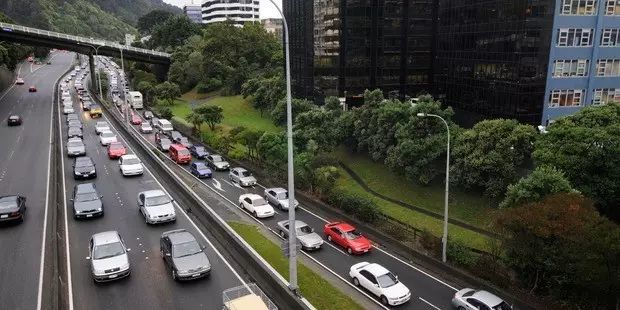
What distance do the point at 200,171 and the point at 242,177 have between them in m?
4.34

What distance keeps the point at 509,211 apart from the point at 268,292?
36.0 ft

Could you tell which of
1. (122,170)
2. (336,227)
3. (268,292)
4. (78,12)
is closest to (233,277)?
(268,292)

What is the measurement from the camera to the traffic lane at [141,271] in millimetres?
18234

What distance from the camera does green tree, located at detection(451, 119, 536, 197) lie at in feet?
101

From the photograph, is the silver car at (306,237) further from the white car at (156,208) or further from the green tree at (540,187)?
the green tree at (540,187)

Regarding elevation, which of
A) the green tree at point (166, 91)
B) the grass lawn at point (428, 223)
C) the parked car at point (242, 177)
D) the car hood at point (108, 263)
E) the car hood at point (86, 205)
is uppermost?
the green tree at point (166, 91)

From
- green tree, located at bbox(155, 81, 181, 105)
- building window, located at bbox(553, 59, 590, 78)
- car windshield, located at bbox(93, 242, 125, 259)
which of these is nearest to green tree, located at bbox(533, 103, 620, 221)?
building window, located at bbox(553, 59, 590, 78)

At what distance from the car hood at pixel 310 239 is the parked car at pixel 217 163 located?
770 inches

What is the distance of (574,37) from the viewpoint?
1656 inches

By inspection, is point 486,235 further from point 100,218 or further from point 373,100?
point 100,218

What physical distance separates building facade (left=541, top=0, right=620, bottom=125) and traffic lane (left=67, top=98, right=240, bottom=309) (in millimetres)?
35586

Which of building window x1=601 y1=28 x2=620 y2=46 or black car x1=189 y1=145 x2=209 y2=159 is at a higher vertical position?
building window x1=601 y1=28 x2=620 y2=46

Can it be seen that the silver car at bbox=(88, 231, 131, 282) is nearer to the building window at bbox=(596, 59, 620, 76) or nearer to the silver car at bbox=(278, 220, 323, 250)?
the silver car at bbox=(278, 220, 323, 250)

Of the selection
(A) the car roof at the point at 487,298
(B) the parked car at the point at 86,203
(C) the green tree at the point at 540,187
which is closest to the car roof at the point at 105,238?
(B) the parked car at the point at 86,203
